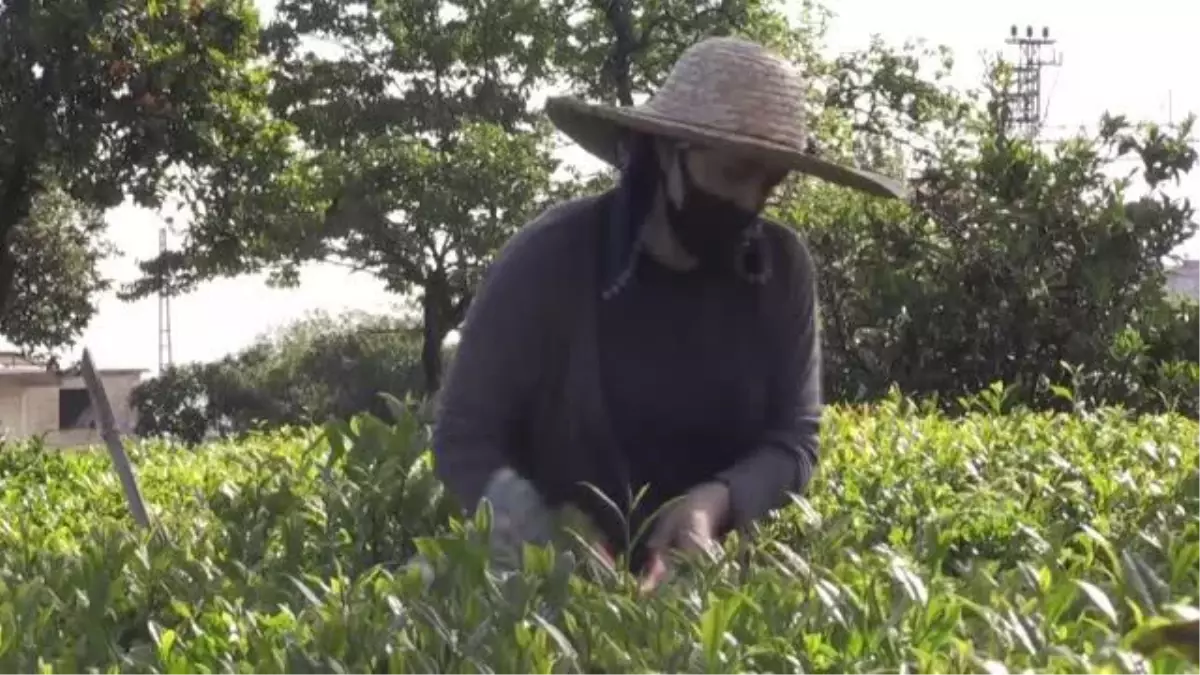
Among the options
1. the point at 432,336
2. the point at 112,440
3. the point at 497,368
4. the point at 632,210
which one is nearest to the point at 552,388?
the point at 497,368

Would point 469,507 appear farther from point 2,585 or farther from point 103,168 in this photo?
point 103,168

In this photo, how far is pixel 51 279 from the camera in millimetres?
37031

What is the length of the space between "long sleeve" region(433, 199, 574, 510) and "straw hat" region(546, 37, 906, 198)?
0.30 metres

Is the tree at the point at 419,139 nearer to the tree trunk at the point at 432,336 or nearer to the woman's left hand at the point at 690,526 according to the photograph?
the tree trunk at the point at 432,336

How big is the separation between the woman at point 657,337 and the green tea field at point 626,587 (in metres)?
0.17

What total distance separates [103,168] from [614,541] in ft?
71.6

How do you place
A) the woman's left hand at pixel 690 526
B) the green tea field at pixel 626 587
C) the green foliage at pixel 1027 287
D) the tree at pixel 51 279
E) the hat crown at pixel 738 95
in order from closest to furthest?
1. the green tea field at pixel 626 587
2. the woman's left hand at pixel 690 526
3. the hat crown at pixel 738 95
4. the green foliage at pixel 1027 287
5. the tree at pixel 51 279

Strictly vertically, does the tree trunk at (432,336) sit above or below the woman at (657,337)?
below

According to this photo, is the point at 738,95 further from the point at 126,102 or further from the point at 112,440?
the point at 126,102

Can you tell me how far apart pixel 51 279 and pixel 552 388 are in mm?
35001

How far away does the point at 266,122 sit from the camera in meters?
25.6

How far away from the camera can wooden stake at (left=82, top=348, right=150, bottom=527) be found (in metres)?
5.43

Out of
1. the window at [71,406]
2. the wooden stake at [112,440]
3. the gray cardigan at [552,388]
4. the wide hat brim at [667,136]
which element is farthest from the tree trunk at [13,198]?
the window at [71,406]

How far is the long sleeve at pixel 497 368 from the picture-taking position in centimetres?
348
